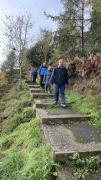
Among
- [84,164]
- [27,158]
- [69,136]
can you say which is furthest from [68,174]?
[69,136]

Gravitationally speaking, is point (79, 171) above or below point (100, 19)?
below

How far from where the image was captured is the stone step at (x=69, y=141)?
22.4 feet

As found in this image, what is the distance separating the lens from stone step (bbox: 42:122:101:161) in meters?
6.83

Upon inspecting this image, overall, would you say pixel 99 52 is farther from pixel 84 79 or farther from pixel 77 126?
pixel 77 126

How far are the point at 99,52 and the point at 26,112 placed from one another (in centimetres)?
526

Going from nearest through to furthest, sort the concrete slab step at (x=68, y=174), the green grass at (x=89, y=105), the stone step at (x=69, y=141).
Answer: the concrete slab step at (x=68, y=174)
the stone step at (x=69, y=141)
the green grass at (x=89, y=105)

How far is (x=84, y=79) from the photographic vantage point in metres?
15.6

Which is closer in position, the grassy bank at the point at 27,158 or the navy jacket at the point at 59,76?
the grassy bank at the point at 27,158

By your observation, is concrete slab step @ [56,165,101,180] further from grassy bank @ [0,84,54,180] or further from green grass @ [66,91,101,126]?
green grass @ [66,91,101,126]

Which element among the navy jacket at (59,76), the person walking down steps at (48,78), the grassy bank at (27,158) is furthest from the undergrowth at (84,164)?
the person walking down steps at (48,78)

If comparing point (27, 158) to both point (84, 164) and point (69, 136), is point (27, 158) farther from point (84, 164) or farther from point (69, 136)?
point (84, 164)

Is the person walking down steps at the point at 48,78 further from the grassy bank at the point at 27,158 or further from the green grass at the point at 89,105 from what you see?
the grassy bank at the point at 27,158

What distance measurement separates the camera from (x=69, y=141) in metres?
7.80

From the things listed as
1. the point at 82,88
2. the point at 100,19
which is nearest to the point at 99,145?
the point at 82,88
